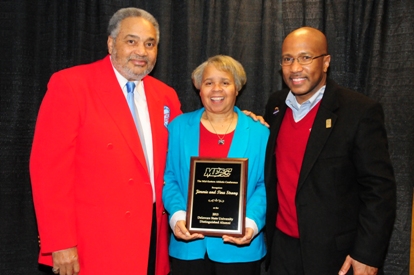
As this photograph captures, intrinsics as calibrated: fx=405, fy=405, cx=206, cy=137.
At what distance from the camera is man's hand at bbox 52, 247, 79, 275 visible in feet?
7.53

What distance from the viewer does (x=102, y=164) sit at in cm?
237

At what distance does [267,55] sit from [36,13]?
77.3 inches

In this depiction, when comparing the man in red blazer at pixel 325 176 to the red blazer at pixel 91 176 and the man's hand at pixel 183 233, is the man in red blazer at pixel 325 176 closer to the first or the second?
the man's hand at pixel 183 233

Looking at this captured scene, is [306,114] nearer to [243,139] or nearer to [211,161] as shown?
[243,139]

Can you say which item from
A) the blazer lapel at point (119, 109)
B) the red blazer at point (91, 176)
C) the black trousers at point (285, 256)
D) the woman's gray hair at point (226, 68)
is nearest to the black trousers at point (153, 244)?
the red blazer at point (91, 176)

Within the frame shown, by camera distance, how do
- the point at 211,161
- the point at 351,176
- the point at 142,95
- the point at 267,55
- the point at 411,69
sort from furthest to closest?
the point at 267,55 → the point at 411,69 → the point at 142,95 → the point at 211,161 → the point at 351,176

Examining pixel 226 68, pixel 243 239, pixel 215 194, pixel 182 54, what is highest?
pixel 182 54

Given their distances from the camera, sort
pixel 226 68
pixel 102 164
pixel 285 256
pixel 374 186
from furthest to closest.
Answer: pixel 226 68, pixel 285 256, pixel 102 164, pixel 374 186

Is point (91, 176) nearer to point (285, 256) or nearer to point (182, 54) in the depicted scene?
point (285, 256)

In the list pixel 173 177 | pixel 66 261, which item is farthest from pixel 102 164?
pixel 66 261

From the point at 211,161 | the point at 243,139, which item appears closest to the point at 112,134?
the point at 211,161

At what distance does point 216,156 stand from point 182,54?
1.26 m

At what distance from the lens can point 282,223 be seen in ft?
8.20

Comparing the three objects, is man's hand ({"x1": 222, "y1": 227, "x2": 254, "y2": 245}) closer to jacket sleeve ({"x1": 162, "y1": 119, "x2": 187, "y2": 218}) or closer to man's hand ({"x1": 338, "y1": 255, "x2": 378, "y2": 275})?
jacket sleeve ({"x1": 162, "y1": 119, "x2": 187, "y2": 218})
